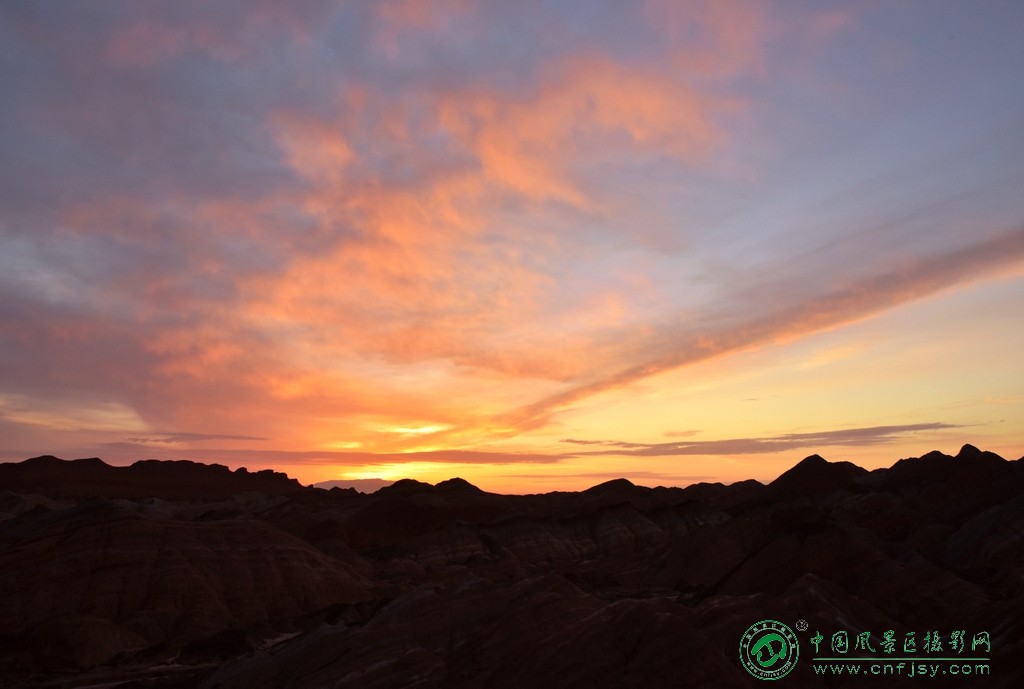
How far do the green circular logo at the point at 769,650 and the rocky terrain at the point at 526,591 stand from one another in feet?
1.86


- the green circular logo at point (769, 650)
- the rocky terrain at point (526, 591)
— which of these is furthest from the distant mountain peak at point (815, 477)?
the green circular logo at point (769, 650)

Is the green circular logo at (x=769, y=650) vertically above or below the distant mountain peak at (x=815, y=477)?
below

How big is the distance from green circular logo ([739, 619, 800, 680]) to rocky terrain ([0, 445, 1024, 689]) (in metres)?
0.57

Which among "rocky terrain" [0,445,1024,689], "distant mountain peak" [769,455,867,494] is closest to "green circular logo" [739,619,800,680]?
"rocky terrain" [0,445,1024,689]

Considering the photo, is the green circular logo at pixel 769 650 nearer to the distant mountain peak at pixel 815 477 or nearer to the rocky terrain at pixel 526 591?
the rocky terrain at pixel 526 591

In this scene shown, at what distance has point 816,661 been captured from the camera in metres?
42.2

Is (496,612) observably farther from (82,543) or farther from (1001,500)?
(1001,500)

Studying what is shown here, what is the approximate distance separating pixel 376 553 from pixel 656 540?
5417 cm

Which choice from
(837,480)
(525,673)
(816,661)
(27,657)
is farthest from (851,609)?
(837,480)

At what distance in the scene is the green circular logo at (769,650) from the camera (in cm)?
4056

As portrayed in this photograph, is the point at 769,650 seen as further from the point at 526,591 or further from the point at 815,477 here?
the point at 815,477

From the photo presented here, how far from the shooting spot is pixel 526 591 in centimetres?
6103

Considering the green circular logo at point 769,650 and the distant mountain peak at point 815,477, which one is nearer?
the green circular logo at point 769,650

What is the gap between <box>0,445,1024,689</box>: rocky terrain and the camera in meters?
44.8
